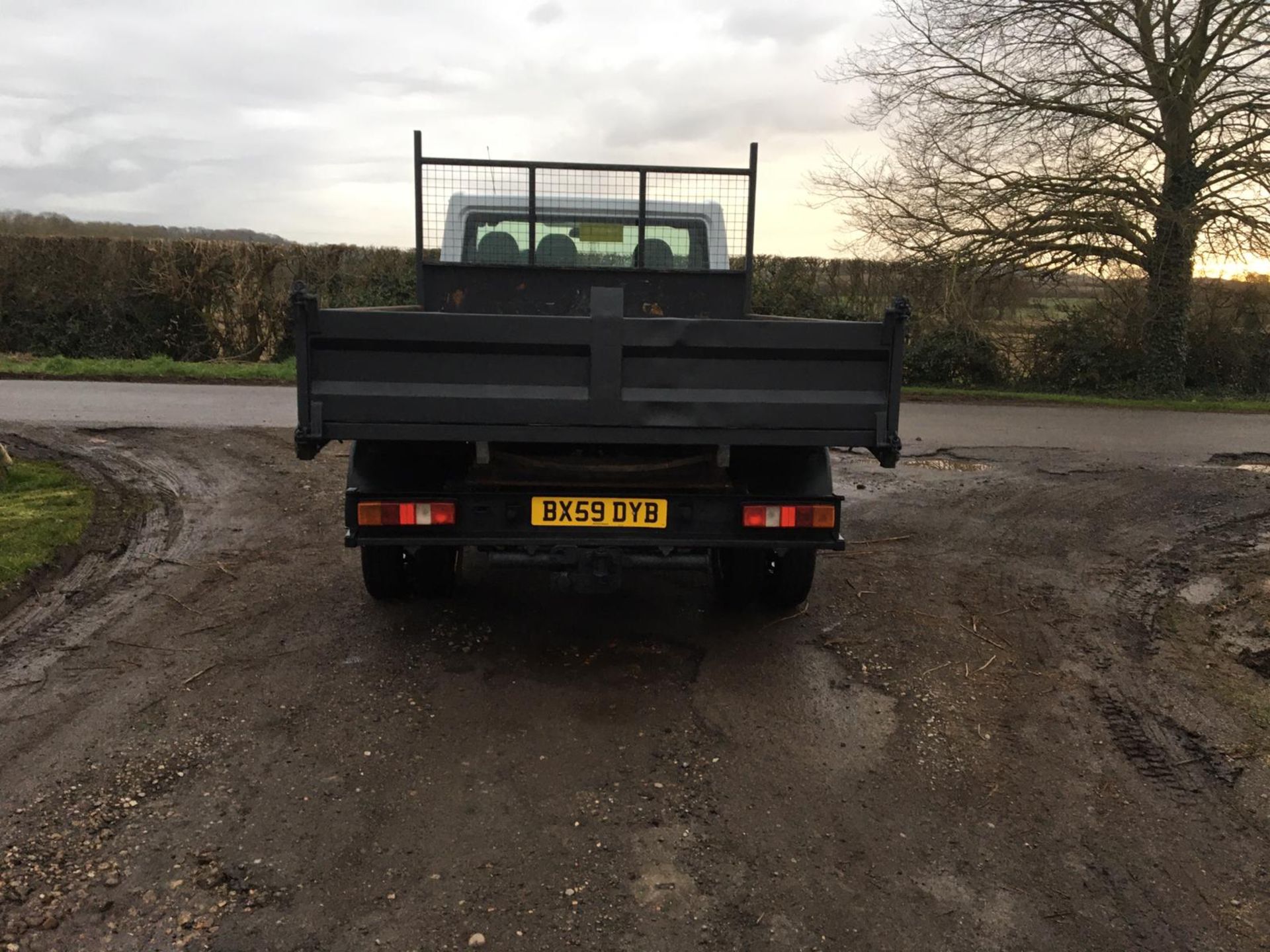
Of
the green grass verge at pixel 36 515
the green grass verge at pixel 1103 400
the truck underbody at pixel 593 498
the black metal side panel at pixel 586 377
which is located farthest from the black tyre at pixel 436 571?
the green grass verge at pixel 1103 400

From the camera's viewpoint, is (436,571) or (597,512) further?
(436,571)

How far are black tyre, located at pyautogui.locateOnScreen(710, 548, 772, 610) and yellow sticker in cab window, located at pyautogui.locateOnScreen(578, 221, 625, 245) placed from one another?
2683mm

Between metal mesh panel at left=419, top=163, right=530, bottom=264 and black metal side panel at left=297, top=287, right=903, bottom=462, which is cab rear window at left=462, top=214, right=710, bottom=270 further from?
black metal side panel at left=297, top=287, right=903, bottom=462

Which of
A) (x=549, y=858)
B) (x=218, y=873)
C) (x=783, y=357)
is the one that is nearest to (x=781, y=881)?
(x=549, y=858)

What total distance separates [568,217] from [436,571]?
2992 millimetres

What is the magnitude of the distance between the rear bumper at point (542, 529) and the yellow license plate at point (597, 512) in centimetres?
2

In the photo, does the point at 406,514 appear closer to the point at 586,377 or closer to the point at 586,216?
the point at 586,377

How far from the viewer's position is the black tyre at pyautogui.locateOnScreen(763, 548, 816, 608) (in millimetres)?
5043

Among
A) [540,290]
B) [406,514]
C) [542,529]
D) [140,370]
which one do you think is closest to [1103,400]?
[540,290]

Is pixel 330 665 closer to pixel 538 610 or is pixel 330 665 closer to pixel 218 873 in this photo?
pixel 538 610

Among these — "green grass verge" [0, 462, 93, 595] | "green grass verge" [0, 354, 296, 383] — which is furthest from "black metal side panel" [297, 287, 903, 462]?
"green grass verge" [0, 354, 296, 383]

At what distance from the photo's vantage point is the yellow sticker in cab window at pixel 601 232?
682 cm

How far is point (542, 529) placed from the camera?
4398 mm

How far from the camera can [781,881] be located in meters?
2.94
